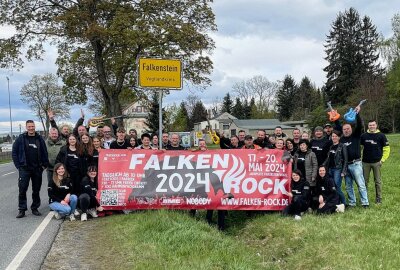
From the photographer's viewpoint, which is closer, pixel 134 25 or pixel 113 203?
pixel 113 203

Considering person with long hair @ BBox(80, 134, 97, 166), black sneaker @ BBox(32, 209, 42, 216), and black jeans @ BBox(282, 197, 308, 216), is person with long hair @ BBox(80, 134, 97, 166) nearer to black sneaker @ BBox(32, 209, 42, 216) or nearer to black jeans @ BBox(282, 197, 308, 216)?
black sneaker @ BBox(32, 209, 42, 216)

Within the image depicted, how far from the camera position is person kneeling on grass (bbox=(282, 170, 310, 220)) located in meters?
8.52

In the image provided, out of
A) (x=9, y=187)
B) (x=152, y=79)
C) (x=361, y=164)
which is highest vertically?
(x=152, y=79)

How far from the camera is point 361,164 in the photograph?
9039 millimetres

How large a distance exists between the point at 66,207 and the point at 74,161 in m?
1.10

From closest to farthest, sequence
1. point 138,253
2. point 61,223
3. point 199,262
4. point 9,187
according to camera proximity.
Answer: point 199,262
point 138,253
point 61,223
point 9,187

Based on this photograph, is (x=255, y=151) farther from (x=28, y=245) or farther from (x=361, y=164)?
(x=28, y=245)

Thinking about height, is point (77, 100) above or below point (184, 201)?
above

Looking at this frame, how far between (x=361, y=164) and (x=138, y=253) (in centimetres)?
553

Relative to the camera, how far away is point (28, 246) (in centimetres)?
652

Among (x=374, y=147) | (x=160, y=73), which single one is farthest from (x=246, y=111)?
(x=374, y=147)

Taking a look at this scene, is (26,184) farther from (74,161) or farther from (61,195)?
(74,161)

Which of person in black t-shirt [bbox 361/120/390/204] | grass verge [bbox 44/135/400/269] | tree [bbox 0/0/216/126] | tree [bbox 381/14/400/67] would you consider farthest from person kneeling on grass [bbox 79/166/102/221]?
tree [bbox 381/14/400/67]

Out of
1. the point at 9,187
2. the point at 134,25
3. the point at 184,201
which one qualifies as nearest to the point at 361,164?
the point at 184,201
